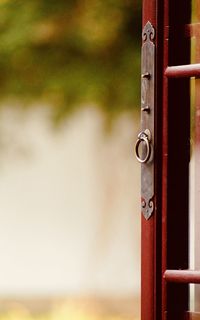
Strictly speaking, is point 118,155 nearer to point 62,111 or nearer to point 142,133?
point 62,111

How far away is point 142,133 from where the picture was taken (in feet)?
12.2

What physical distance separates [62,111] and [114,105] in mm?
405

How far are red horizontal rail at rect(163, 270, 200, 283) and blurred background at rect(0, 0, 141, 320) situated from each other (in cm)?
397

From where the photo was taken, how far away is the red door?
12.0ft

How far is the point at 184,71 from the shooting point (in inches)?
144

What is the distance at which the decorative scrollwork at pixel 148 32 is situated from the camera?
147 inches

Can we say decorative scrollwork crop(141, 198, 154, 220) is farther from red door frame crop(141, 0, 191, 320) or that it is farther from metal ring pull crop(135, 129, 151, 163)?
metal ring pull crop(135, 129, 151, 163)

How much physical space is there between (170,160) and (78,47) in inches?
164

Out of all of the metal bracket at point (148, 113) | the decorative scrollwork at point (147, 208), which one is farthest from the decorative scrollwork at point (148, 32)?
the decorative scrollwork at point (147, 208)

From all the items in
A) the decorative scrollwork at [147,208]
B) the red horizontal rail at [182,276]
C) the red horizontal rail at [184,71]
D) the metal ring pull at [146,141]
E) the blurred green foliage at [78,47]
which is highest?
the blurred green foliage at [78,47]

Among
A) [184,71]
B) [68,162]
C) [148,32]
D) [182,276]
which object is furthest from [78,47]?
[182,276]

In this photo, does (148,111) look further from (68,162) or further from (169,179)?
(68,162)

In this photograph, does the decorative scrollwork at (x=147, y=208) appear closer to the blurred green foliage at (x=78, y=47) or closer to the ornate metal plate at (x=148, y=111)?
the ornate metal plate at (x=148, y=111)

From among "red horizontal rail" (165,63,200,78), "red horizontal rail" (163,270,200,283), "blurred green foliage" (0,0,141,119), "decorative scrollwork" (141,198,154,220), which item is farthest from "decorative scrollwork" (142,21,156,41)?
"blurred green foliage" (0,0,141,119)
